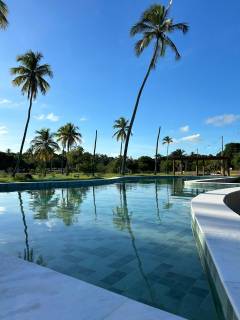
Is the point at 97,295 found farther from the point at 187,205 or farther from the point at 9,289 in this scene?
the point at 187,205

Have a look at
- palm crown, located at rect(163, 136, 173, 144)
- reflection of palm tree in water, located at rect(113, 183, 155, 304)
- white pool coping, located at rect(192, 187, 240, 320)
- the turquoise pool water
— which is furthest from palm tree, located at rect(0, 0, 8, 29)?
palm crown, located at rect(163, 136, 173, 144)

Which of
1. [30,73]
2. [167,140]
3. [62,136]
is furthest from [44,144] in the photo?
[167,140]

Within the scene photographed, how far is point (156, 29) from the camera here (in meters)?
23.0

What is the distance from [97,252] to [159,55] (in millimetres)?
21971

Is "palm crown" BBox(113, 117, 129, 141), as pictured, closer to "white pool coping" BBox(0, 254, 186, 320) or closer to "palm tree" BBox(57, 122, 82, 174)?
"palm tree" BBox(57, 122, 82, 174)

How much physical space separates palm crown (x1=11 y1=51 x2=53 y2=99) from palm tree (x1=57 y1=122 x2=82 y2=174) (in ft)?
67.2

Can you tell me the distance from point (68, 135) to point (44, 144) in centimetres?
559

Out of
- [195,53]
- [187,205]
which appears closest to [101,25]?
[195,53]

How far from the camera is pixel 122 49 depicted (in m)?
19.4

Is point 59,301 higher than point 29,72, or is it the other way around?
point 29,72

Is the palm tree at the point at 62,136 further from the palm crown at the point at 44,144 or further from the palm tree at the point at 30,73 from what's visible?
the palm tree at the point at 30,73

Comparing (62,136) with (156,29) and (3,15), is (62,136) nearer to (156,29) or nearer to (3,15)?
(156,29)

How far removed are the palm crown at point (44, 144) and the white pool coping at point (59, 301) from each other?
3964 centimetres

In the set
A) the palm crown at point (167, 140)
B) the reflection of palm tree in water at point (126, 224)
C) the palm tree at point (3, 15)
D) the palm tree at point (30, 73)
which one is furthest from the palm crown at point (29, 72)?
the palm crown at point (167, 140)
